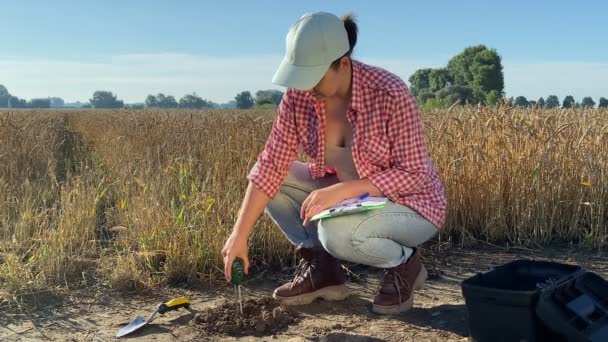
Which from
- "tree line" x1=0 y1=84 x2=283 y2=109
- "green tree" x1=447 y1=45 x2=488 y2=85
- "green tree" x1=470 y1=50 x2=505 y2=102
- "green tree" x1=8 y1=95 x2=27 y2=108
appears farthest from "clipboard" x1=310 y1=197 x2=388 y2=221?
"green tree" x1=8 y1=95 x2=27 y2=108

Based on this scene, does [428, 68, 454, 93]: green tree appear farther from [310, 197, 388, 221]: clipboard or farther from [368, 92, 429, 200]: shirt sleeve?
[310, 197, 388, 221]: clipboard

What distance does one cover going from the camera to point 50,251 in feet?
10.8

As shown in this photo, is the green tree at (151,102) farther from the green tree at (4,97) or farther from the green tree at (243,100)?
the green tree at (4,97)

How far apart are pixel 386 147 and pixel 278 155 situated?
495mm

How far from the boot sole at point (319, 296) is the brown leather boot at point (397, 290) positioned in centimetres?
23

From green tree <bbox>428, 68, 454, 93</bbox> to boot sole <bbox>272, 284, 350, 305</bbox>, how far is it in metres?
71.3

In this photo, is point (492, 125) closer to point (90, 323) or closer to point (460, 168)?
point (460, 168)

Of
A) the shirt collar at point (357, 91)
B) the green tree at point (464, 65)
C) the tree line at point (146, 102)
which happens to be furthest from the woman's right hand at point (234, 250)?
the green tree at point (464, 65)

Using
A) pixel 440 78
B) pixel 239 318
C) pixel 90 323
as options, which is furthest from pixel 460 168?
pixel 440 78

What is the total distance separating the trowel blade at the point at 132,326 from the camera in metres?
2.52

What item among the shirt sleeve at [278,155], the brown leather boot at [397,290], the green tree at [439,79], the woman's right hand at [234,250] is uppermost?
the green tree at [439,79]

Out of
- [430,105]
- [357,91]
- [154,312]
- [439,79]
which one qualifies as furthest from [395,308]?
[439,79]

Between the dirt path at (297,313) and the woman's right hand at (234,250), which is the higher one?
the woman's right hand at (234,250)

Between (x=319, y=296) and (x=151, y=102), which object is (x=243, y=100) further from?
(x=319, y=296)
